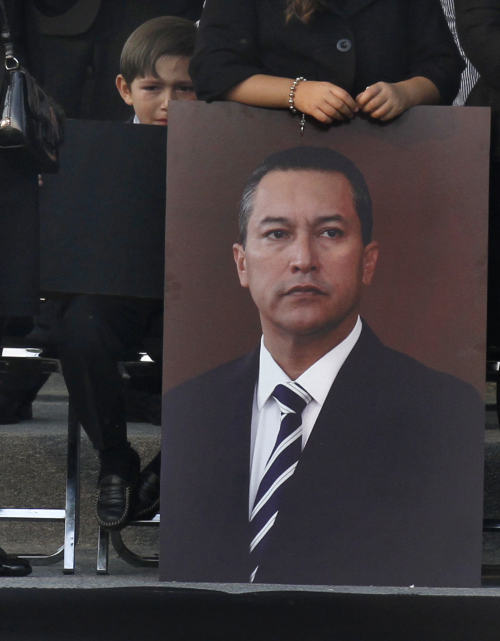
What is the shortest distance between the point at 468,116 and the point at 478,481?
2.43 feet

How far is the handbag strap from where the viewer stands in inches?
113

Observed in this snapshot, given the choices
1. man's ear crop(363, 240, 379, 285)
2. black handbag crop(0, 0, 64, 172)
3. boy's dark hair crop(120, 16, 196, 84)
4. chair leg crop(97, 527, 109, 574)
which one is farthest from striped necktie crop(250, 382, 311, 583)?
boy's dark hair crop(120, 16, 196, 84)

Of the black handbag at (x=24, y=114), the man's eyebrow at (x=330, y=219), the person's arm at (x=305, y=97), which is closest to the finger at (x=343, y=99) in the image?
the person's arm at (x=305, y=97)

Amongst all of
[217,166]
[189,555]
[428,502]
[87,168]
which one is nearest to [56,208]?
[87,168]

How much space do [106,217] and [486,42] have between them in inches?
36.0

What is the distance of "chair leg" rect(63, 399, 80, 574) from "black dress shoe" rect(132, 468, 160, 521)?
0.56 ft

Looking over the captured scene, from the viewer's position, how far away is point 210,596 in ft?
9.53

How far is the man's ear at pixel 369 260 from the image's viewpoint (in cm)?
282

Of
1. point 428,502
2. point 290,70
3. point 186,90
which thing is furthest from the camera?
point 186,90

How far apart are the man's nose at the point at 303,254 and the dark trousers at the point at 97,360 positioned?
499 mm

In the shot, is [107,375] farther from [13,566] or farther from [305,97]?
[305,97]

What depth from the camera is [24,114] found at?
281 centimetres

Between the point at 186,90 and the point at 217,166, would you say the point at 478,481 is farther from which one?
the point at 186,90

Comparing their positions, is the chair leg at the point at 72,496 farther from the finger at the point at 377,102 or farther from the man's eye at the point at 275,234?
the finger at the point at 377,102
